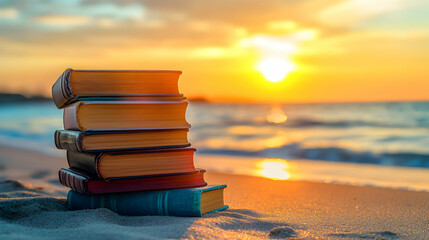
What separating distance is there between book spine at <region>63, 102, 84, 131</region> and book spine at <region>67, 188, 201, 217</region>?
0.47 meters

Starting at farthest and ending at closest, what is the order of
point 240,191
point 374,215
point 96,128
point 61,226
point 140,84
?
point 240,191, point 374,215, point 140,84, point 96,128, point 61,226

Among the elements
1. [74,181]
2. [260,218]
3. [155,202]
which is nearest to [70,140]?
[74,181]

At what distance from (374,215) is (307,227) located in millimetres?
830

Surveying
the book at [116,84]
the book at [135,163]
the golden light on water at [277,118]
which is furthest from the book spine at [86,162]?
the golden light on water at [277,118]

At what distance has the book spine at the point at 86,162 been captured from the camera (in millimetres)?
2441

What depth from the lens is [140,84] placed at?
2.60 metres

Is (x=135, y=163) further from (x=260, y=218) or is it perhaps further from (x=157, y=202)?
(x=260, y=218)

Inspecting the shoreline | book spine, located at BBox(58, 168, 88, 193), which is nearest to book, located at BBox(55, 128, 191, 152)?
book spine, located at BBox(58, 168, 88, 193)

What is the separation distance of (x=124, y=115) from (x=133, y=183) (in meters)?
0.42

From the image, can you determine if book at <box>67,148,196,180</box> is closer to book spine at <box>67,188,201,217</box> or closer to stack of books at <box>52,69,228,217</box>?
stack of books at <box>52,69,228,217</box>

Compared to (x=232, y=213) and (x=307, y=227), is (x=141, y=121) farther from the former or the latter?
(x=307, y=227)

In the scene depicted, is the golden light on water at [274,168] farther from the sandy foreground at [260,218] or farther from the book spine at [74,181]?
the book spine at [74,181]

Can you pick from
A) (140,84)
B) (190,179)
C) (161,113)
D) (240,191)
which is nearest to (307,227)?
(190,179)

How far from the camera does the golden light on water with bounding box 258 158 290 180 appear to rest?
18.4 ft
